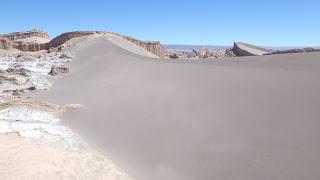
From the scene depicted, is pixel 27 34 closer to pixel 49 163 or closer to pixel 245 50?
pixel 245 50

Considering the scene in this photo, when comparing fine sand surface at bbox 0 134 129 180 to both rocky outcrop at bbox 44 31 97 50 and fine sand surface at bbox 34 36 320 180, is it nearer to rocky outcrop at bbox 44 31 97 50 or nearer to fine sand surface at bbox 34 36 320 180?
fine sand surface at bbox 34 36 320 180

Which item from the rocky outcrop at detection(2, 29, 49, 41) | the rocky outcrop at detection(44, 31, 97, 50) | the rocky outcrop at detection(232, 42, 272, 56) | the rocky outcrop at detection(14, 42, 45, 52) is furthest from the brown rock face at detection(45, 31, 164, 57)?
the rocky outcrop at detection(2, 29, 49, 41)

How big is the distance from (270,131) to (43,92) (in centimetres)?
1121

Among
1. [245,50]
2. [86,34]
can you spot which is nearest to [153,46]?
[86,34]

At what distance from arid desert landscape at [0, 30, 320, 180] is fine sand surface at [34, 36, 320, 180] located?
21mm

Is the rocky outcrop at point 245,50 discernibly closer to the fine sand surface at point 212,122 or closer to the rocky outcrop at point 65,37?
the rocky outcrop at point 65,37

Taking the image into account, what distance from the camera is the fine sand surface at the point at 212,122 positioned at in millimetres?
6660

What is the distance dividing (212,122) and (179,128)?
2.42ft

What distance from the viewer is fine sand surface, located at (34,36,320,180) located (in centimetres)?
666

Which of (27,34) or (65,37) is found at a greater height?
(27,34)

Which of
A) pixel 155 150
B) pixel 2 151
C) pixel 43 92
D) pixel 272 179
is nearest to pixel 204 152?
pixel 155 150

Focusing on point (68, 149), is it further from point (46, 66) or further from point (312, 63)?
point (46, 66)

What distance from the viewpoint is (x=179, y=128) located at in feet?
28.8

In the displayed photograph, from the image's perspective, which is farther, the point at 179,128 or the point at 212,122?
Answer: the point at 179,128
